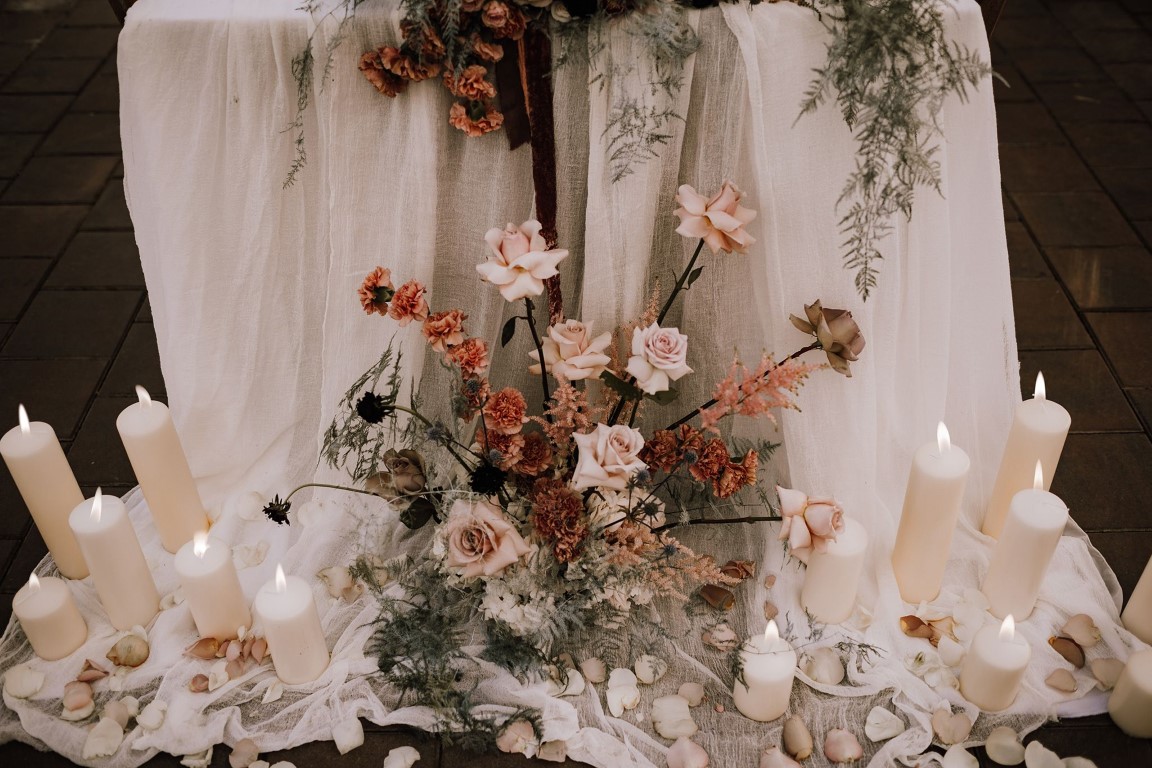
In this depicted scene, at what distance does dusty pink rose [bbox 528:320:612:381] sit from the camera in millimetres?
1376

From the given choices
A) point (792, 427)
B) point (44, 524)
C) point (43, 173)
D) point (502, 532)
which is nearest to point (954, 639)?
point (792, 427)

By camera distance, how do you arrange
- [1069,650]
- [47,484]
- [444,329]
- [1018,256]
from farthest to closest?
[1018,256] < [47,484] < [1069,650] < [444,329]

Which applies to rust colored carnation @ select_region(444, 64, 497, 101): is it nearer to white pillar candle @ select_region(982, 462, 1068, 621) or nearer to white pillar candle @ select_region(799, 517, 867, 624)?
white pillar candle @ select_region(799, 517, 867, 624)

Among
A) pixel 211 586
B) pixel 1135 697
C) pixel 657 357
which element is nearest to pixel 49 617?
pixel 211 586

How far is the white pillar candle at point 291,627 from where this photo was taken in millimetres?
1378

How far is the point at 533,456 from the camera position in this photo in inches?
57.2

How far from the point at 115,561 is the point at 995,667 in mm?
1205

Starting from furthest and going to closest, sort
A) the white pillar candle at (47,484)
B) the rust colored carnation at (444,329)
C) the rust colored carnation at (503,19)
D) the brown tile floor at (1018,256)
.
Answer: the brown tile floor at (1018,256), the white pillar candle at (47,484), the rust colored carnation at (444,329), the rust colored carnation at (503,19)

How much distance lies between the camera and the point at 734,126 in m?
1.39

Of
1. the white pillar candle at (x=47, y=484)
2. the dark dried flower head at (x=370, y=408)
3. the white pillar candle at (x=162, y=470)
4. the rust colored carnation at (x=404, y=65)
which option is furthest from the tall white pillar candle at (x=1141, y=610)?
the white pillar candle at (x=47, y=484)

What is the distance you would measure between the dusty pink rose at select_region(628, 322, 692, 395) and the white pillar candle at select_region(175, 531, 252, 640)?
637 millimetres

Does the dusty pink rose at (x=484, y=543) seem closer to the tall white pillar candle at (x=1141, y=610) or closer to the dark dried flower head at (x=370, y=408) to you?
the dark dried flower head at (x=370, y=408)

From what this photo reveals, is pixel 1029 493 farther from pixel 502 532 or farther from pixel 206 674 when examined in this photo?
pixel 206 674

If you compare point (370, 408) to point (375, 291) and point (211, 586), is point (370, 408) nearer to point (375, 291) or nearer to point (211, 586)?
point (375, 291)
